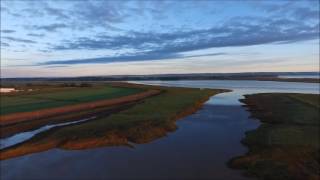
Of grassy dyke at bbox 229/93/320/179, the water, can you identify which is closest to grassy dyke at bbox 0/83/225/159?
the water

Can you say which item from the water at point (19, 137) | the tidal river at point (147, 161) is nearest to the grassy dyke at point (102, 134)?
the water at point (19, 137)

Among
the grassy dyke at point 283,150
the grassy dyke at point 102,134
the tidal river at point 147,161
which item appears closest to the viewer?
the grassy dyke at point 283,150

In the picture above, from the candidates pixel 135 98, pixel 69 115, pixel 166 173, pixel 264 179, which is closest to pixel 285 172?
pixel 264 179

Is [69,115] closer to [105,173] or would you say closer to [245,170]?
[105,173]

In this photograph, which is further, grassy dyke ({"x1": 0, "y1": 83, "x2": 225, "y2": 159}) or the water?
the water

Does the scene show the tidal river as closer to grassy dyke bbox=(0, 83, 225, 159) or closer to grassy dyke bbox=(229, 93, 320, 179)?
grassy dyke bbox=(229, 93, 320, 179)

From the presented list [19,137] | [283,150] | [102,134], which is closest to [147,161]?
[102,134]

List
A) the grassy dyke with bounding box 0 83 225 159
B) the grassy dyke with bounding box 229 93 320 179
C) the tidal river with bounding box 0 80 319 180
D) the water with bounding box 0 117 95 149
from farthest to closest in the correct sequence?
1. the water with bounding box 0 117 95 149
2. the grassy dyke with bounding box 0 83 225 159
3. the tidal river with bounding box 0 80 319 180
4. the grassy dyke with bounding box 229 93 320 179

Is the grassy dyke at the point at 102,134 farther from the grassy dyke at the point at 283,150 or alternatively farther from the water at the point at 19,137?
the grassy dyke at the point at 283,150

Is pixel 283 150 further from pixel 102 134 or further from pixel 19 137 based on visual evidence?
pixel 19 137

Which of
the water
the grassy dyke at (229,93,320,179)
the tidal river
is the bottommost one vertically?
the tidal river

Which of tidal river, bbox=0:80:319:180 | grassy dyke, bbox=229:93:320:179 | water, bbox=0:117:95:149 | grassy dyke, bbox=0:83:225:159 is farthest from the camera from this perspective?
water, bbox=0:117:95:149
